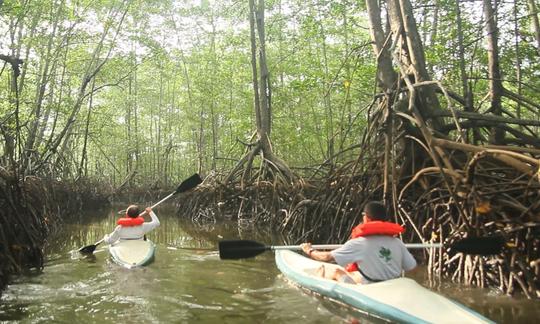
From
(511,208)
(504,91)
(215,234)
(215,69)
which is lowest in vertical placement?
(215,234)

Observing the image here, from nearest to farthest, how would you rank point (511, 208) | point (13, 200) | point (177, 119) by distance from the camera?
point (511, 208), point (13, 200), point (177, 119)

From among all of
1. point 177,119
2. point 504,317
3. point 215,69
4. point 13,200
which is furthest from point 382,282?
point 177,119

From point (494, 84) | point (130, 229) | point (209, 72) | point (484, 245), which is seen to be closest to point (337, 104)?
point (209, 72)

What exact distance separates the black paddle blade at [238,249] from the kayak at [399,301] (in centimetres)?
69

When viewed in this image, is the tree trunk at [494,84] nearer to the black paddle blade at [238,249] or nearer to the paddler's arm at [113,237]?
the black paddle blade at [238,249]

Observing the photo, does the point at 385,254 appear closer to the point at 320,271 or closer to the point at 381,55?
the point at 320,271

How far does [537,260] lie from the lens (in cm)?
395

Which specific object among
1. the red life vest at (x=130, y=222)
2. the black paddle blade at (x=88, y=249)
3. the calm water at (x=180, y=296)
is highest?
the red life vest at (x=130, y=222)

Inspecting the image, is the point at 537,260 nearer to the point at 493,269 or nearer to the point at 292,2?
the point at 493,269

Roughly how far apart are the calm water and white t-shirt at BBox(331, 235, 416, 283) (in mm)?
390

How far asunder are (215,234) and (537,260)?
252 inches

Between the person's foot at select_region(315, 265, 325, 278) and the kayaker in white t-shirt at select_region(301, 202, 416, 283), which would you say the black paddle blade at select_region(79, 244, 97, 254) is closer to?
the person's foot at select_region(315, 265, 325, 278)

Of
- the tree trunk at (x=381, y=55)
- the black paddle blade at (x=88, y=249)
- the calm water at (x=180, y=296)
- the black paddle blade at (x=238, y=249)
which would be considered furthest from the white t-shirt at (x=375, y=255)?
the black paddle blade at (x=88, y=249)

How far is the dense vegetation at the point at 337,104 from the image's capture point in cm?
475
